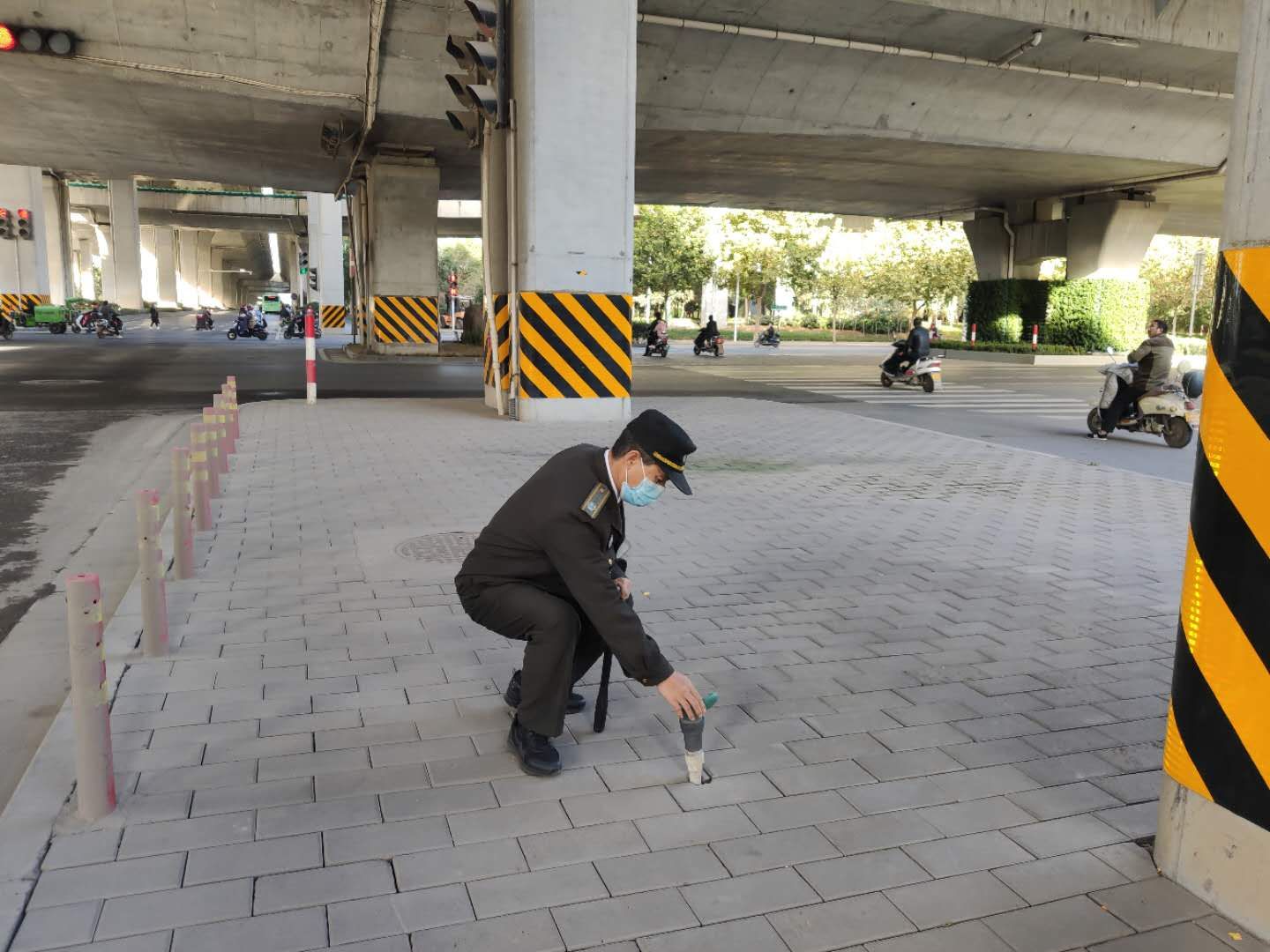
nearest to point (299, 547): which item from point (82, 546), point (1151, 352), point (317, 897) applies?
point (82, 546)

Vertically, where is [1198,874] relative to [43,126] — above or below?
below

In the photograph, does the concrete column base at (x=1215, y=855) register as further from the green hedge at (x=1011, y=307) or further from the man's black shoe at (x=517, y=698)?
the green hedge at (x=1011, y=307)

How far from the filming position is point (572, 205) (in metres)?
12.7

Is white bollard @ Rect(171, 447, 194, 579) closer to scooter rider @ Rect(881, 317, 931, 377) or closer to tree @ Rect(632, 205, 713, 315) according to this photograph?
scooter rider @ Rect(881, 317, 931, 377)

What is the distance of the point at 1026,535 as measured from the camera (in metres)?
7.60

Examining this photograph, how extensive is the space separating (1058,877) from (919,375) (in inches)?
715

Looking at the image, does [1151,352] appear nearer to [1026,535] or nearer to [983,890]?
[1026,535]

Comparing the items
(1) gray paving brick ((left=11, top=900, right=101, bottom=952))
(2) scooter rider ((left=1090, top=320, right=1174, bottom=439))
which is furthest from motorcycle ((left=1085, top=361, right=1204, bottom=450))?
(1) gray paving brick ((left=11, top=900, right=101, bottom=952))

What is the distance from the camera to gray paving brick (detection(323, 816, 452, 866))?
3.12 metres

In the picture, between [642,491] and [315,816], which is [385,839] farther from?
[642,491]

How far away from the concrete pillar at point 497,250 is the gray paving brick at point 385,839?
1059cm

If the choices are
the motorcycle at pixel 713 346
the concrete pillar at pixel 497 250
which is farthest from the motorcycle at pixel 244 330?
the concrete pillar at pixel 497 250

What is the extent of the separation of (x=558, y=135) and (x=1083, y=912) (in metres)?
11.3

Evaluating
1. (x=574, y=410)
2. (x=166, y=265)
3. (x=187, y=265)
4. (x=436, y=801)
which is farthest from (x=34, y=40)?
(x=187, y=265)
